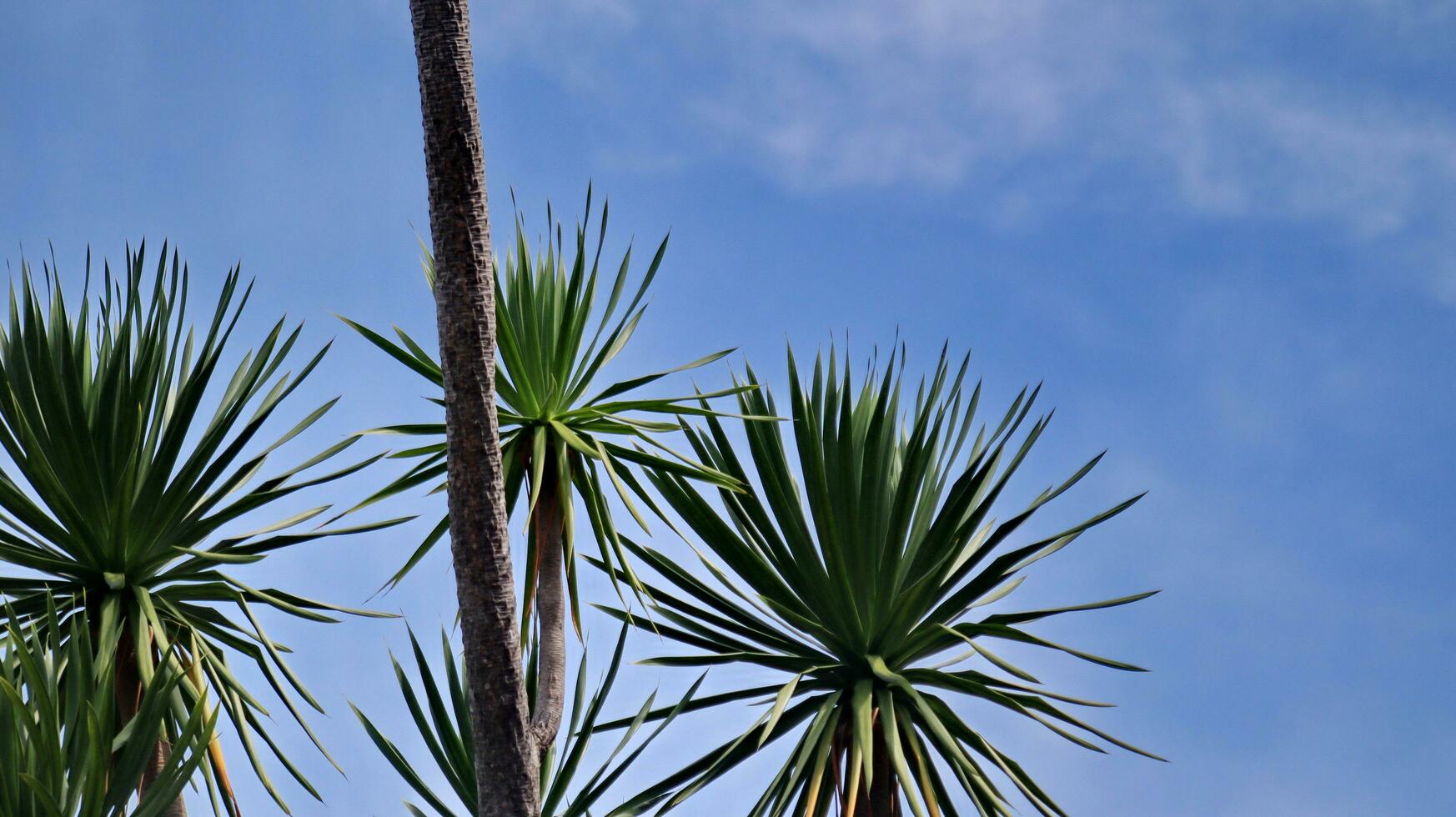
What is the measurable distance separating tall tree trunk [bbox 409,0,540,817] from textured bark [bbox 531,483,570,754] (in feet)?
2.23

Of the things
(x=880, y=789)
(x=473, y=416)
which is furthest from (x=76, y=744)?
(x=880, y=789)

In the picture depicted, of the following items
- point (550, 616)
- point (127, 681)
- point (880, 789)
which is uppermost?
point (550, 616)

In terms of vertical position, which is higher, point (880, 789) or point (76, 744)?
point (880, 789)

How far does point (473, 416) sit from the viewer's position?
550cm

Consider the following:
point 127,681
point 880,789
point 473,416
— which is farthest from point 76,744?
point 880,789

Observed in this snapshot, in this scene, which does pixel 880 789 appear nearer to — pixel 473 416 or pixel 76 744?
pixel 473 416

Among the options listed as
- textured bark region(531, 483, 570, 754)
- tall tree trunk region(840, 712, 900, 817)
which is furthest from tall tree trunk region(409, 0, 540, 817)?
tall tree trunk region(840, 712, 900, 817)

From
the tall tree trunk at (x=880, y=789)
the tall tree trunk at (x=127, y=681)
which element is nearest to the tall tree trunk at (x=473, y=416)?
the tall tree trunk at (x=880, y=789)

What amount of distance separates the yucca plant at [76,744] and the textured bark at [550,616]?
1.41m

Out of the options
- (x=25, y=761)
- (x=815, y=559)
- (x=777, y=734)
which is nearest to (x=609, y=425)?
(x=815, y=559)

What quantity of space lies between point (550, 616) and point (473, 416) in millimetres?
1458

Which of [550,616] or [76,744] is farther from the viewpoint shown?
[550,616]

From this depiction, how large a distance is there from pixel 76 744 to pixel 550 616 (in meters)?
2.01

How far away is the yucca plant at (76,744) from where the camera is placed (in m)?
5.27
